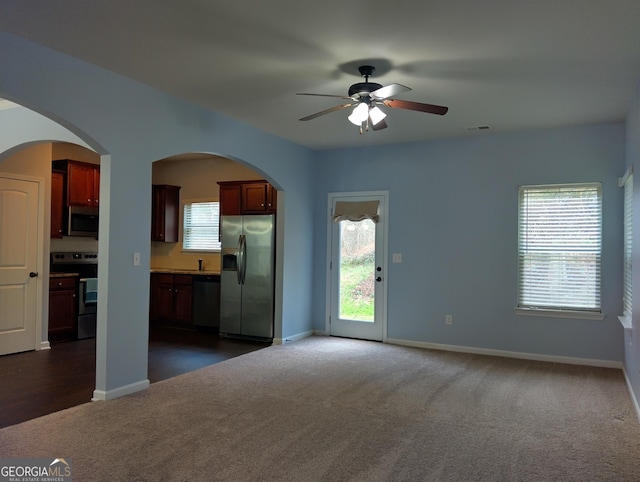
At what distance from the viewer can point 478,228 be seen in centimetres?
570

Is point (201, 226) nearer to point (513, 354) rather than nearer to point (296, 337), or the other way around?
point (296, 337)

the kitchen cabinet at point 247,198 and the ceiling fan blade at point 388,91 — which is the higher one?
the ceiling fan blade at point 388,91

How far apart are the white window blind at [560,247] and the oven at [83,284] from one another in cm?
540

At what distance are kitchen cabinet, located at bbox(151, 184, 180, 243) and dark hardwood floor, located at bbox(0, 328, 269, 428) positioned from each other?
5.66 ft

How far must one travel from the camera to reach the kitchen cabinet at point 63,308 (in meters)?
5.98

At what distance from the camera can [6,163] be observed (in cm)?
538

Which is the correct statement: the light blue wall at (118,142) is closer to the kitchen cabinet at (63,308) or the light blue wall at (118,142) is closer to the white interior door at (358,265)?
the white interior door at (358,265)

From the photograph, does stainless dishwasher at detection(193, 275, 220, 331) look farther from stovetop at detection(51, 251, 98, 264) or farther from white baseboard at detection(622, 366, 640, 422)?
white baseboard at detection(622, 366, 640, 422)

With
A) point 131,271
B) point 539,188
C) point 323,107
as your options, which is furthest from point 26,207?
point 539,188

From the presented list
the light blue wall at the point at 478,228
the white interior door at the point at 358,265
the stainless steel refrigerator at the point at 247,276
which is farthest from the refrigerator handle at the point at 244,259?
the light blue wall at the point at 478,228

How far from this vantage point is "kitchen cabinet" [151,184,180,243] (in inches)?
307

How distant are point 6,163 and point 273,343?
3733 millimetres

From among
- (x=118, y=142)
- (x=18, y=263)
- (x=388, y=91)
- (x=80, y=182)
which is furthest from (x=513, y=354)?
(x=80, y=182)

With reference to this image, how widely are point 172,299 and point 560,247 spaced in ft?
17.5
